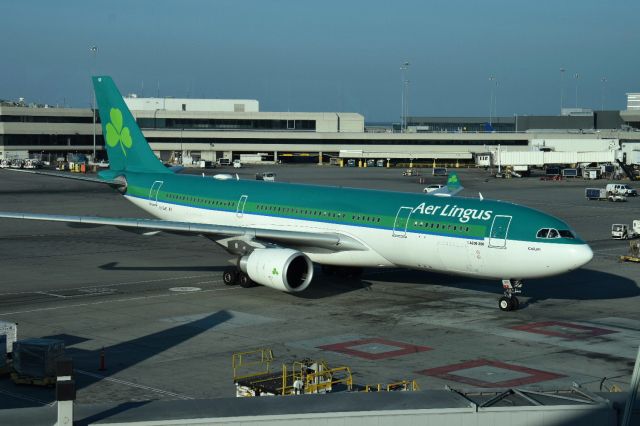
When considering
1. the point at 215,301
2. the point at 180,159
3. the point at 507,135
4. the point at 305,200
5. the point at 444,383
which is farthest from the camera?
the point at 507,135

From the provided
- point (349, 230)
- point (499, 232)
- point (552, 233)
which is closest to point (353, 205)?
point (349, 230)

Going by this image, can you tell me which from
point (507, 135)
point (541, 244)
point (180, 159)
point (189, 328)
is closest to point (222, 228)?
point (189, 328)

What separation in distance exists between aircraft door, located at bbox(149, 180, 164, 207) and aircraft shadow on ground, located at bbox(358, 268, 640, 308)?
13124 millimetres

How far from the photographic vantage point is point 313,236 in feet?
134

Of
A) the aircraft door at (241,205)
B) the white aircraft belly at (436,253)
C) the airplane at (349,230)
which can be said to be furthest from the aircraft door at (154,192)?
the white aircraft belly at (436,253)

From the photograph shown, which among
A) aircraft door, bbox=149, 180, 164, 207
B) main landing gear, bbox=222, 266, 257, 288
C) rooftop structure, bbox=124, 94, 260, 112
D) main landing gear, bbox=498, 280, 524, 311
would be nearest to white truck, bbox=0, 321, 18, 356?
main landing gear, bbox=222, 266, 257, 288

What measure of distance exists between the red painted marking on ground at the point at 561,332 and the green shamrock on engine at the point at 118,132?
26.5m

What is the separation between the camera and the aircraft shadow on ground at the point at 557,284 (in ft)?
139

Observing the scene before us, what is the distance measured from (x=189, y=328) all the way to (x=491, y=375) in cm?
1221

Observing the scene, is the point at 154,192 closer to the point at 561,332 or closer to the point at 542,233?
the point at 542,233

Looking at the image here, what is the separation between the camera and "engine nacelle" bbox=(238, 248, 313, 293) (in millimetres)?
38219

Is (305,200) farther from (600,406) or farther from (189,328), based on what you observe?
(600,406)

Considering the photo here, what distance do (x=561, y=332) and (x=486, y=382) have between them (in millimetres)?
8195

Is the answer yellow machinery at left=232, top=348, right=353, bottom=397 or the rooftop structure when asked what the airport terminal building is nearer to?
the rooftop structure
